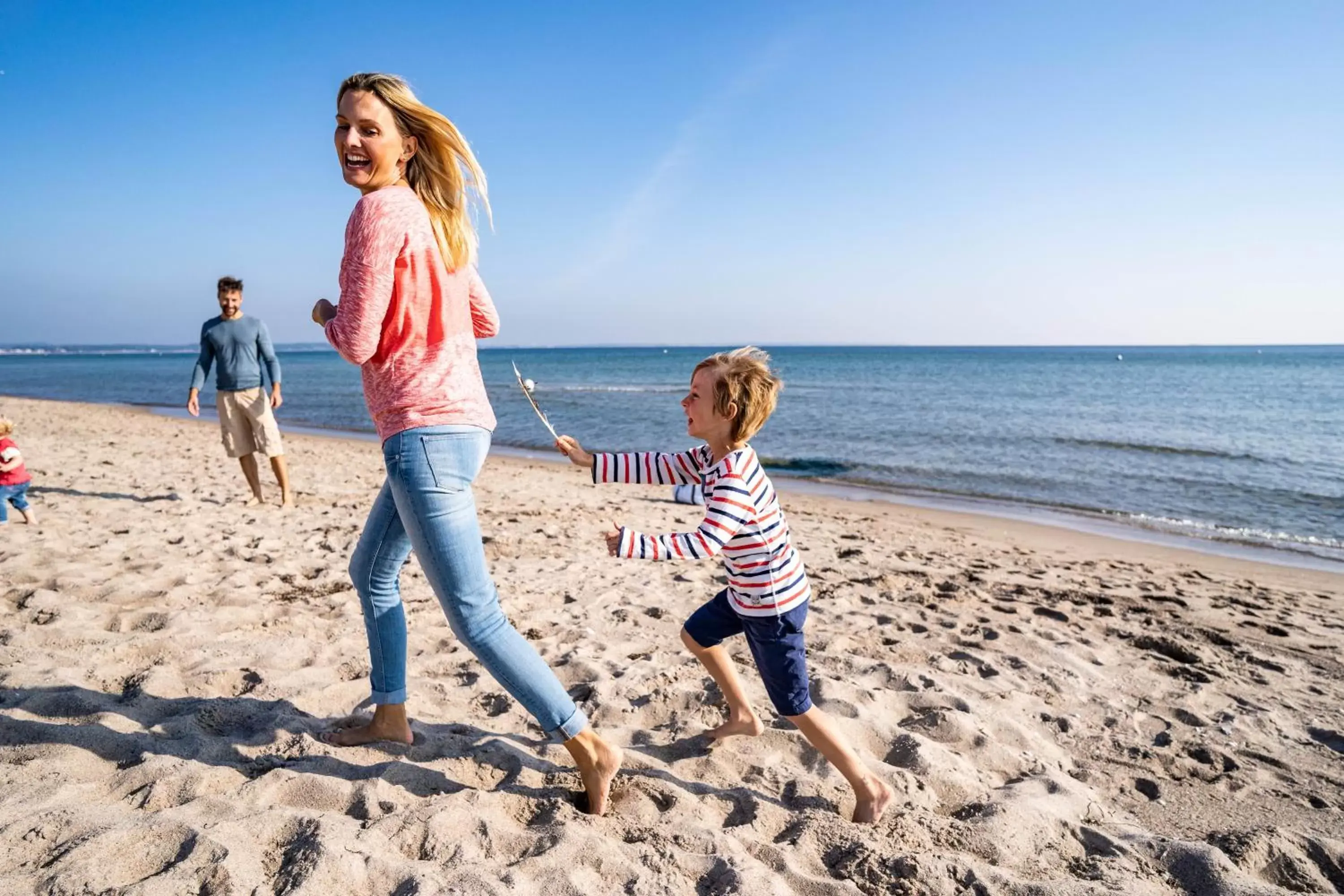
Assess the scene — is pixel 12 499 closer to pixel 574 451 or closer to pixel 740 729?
pixel 574 451

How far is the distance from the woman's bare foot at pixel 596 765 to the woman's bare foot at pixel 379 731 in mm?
770

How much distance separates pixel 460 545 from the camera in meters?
2.12

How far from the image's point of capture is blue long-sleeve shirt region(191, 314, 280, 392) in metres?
6.77

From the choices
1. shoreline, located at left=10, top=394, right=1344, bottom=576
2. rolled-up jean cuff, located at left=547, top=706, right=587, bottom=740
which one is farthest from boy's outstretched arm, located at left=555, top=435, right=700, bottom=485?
shoreline, located at left=10, top=394, right=1344, bottom=576

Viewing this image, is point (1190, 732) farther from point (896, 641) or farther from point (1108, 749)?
point (896, 641)

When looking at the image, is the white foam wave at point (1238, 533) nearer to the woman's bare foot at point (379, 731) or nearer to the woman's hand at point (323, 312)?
the woman's bare foot at point (379, 731)

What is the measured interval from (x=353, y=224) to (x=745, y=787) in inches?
87.4

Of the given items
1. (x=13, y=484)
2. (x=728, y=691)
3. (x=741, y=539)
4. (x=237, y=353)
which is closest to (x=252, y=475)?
(x=237, y=353)

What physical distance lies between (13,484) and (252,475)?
1.74m

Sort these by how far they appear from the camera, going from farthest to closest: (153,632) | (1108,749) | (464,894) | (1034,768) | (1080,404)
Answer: (1080,404)
(153,632)
(1108,749)
(1034,768)
(464,894)

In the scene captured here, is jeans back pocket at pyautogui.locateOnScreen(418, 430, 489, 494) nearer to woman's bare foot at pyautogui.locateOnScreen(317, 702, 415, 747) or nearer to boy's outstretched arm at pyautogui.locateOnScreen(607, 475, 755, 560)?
boy's outstretched arm at pyautogui.locateOnScreen(607, 475, 755, 560)

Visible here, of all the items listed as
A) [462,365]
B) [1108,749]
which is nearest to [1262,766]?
[1108,749]

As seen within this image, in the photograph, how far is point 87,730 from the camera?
2670 mm

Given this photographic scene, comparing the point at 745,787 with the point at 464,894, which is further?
the point at 745,787
